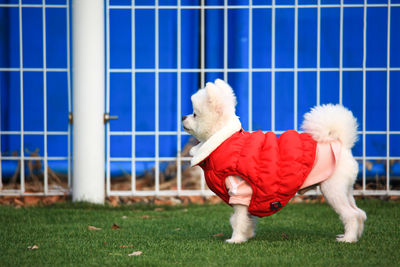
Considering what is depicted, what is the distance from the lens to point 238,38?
6066 mm

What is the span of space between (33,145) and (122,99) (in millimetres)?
1055

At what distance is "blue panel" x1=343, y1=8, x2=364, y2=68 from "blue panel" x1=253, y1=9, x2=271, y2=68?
2.61 feet

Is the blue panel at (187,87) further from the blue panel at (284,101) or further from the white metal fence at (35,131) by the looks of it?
the white metal fence at (35,131)

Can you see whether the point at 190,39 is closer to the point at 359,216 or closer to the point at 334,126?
the point at 334,126

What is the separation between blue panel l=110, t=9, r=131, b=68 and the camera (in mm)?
6008

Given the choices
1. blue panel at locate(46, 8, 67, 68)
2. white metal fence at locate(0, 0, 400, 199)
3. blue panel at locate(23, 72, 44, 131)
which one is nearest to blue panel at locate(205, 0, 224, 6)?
white metal fence at locate(0, 0, 400, 199)

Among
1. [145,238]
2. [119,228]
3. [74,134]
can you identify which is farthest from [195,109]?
[74,134]

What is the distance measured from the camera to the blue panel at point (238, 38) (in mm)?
6047

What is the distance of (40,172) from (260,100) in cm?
242

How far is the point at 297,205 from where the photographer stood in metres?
5.53

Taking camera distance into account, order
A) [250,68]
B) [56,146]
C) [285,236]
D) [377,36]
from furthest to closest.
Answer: [56,146]
[377,36]
[250,68]
[285,236]

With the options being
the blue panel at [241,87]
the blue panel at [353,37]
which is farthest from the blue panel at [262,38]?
the blue panel at [353,37]

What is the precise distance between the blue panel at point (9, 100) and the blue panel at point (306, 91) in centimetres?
297

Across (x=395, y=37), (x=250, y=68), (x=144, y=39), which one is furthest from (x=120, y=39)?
(x=395, y=37)
